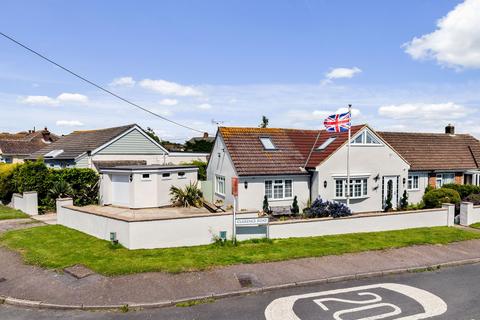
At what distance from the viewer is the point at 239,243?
49.6 feet

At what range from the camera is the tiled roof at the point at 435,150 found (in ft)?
90.9

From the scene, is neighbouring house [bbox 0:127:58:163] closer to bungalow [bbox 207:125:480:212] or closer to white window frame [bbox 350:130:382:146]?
bungalow [bbox 207:125:480:212]

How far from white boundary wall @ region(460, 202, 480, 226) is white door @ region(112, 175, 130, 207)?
19644 mm

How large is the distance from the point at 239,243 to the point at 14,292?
8073 millimetres

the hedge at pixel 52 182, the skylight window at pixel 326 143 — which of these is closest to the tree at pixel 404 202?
the skylight window at pixel 326 143

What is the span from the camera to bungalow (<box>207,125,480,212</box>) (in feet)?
72.9

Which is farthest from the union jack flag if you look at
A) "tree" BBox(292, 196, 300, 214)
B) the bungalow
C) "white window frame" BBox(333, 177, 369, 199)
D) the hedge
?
the hedge

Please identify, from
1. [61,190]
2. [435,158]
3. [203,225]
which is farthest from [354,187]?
[61,190]

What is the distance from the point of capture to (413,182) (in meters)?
26.6

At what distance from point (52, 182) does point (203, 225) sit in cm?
1334

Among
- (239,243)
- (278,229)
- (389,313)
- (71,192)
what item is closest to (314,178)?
(278,229)

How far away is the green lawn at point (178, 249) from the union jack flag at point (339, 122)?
20.8 feet

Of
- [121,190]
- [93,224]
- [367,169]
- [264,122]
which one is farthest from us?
[264,122]

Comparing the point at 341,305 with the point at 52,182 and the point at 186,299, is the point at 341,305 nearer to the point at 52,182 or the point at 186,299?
the point at 186,299
